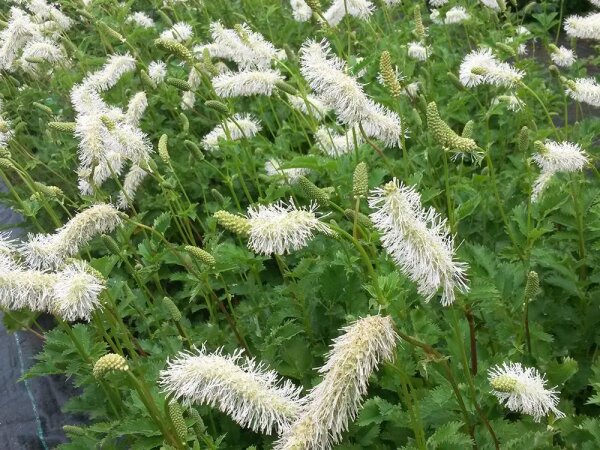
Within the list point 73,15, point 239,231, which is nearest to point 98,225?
point 239,231

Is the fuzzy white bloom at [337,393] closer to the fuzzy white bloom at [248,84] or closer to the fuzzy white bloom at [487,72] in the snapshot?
the fuzzy white bloom at [487,72]

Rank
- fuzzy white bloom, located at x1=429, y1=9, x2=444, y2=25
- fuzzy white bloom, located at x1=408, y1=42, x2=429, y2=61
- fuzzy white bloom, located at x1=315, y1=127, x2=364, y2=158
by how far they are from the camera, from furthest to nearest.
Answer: fuzzy white bloom, located at x1=429, y1=9, x2=444, y2=25 < fuzzy white bloom, located at x1=408, y1=42, x2=429, y2=61 < fuzzy white bloom, located at x1=315, y1=127, x2=364, y2=158

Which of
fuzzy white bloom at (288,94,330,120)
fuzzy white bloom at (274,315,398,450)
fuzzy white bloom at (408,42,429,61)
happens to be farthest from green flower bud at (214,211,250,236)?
fuzzy white bloom at (408,42,429,61)

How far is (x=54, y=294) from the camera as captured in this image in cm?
185

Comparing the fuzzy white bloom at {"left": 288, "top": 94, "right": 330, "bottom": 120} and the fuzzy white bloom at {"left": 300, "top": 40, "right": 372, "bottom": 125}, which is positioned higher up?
the fuzzy white bloom at {"left": 300, "top": 40, "right": 372, "bottom": 125}

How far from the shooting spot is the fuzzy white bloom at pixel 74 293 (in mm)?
1824

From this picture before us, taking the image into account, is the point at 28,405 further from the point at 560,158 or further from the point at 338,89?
the point at 560,158

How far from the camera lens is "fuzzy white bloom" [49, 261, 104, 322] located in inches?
71.8

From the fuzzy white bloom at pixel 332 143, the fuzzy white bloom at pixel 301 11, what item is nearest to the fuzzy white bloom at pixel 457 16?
the fuzzy white bloom at pixel 301 11

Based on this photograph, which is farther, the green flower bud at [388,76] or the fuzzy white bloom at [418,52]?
the fuzzy white bloom at [418,52]

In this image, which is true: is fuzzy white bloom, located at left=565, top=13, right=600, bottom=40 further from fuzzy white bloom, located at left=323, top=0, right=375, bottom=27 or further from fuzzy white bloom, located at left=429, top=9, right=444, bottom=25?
fuzzy white bloom, located at left=429, top=9, right=444, bottom=25

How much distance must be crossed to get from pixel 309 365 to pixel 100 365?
90 centimetres

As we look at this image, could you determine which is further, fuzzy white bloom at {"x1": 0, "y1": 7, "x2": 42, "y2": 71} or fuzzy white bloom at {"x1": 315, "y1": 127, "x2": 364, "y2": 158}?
fuzzy white bloom at {"x1": 0, "y1": 7, "x2": 42, "y2": 71}

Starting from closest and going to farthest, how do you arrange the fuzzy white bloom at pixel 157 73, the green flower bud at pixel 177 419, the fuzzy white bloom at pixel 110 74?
the green flower bud at pixel 177 419, the fuzzy white bloom at pixel 110 74, the fuzzy white bloom at pixel 157 73
